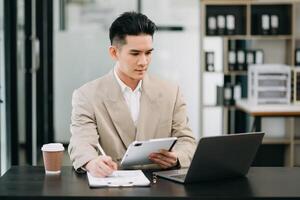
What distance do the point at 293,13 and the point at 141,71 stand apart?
125 inches

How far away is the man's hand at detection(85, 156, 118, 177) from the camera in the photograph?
7.14 ft

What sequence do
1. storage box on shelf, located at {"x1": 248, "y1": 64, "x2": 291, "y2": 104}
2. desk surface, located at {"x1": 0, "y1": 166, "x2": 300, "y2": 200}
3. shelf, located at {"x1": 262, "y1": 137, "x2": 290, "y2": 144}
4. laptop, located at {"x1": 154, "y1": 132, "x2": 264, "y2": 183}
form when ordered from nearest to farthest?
1. desk surface, located at {"x1": 0, "y1": 166, "x2": 300, "y2": 200}
2. laptop, located at {"x1": 154, "y1": 132, "x2": 264, "y2": 183}
3. storage box on shelf, located at {"x1": 248, "y1": 64, "x2": 291, "y2": 104}
4. shelf, located at {"x1": 262, "y1": 137, "x2": 290, "y2": 144}

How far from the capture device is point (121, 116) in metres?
2.57

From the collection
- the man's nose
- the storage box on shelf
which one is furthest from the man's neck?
the storage box on shelf

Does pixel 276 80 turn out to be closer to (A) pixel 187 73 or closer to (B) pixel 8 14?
(A) pixel 187 73

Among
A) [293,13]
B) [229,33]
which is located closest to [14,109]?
[229,33]

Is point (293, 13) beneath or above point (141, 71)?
above

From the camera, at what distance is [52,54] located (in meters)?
6.75

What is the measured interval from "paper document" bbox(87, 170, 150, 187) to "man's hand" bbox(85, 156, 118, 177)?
0.06 feet

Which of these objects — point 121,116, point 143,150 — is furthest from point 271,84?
point 143,150

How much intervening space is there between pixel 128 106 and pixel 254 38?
307 centimetres

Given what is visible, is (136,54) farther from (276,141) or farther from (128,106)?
(276,141)

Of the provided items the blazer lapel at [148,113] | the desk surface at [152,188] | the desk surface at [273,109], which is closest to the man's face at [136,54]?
the blazer lapel at [148,113]

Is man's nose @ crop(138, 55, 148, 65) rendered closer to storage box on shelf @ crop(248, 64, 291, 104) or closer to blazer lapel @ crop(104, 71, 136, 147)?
blazer lapel @ crop(104, 71, 136, 147)
